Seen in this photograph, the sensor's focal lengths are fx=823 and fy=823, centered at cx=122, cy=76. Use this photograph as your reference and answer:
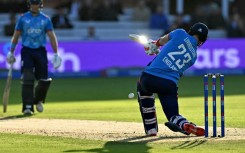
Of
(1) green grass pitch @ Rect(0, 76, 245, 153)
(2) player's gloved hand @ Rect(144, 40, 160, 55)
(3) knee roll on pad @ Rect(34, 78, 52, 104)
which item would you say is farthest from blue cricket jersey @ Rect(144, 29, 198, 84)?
(3) knee roll on pad @ Rect(34, 78, 52, 104)

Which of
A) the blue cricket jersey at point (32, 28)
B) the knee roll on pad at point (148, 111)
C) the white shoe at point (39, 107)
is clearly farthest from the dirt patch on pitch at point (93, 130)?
the blue cricket jersey at point (32, 28)

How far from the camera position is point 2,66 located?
24500 mm

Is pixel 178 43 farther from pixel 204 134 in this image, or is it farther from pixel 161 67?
pixel 204 134

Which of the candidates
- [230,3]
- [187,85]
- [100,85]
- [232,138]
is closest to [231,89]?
[187,85]

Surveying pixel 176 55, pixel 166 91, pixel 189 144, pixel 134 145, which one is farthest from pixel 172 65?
pixel 134 145

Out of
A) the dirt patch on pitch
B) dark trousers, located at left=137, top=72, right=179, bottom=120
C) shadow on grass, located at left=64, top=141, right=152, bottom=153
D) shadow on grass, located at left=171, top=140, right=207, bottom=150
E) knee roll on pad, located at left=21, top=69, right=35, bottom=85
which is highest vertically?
dark trousers, located at left=137, top=72, right=179, bottom=120

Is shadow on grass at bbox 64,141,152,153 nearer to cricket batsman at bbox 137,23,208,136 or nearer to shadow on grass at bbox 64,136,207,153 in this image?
shadow on grass at bbox 64,136,207,153

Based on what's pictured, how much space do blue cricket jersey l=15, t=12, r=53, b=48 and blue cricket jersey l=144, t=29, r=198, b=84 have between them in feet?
13.6

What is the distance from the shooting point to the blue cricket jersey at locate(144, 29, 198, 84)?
11.5 m

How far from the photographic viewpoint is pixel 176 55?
453 inches

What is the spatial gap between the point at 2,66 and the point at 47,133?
12.7 metres

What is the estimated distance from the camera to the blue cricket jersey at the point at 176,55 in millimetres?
11508

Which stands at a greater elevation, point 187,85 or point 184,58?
point 184,58

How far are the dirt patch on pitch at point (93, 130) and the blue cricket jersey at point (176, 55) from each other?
3.02 feet
